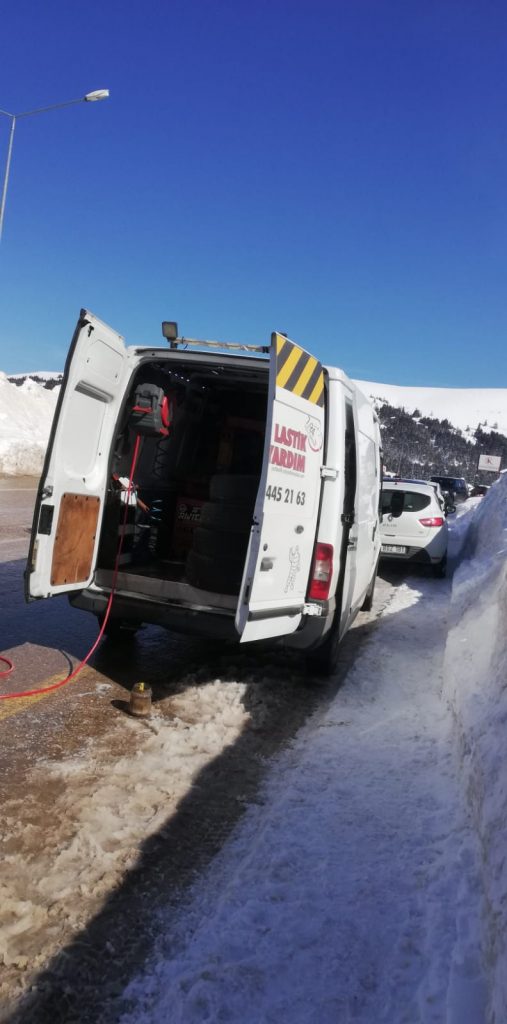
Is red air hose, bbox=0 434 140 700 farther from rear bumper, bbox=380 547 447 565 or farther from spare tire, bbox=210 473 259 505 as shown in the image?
rear bumper, bbox=380 547 447 565

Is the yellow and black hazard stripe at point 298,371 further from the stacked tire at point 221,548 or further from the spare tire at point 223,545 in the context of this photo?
the spare tire at point 223,545

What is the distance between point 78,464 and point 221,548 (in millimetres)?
1183

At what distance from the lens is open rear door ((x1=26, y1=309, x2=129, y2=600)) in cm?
437

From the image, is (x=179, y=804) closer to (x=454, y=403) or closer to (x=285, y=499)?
(x=285, y=499)

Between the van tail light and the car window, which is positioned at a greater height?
the car window

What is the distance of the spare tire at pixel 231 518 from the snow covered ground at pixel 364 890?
1.47m

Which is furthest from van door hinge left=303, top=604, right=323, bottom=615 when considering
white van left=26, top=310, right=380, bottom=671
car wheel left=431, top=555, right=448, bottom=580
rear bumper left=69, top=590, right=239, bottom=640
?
car wheel left=431, top=555, right=448, bottom=580

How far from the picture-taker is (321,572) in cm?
462

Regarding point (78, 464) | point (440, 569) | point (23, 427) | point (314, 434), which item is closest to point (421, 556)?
point (440, 569)

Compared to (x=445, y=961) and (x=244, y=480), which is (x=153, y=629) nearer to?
(x=244, y=480)

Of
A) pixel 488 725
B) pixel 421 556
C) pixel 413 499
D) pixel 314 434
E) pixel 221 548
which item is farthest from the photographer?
pixel 413 499

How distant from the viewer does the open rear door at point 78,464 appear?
4371 millimetres

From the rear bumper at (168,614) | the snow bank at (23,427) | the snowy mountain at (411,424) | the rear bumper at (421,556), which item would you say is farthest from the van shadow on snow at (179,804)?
the snow bank at (23,427)

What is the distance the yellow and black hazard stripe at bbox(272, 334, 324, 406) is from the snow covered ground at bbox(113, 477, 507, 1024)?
1890 mm
